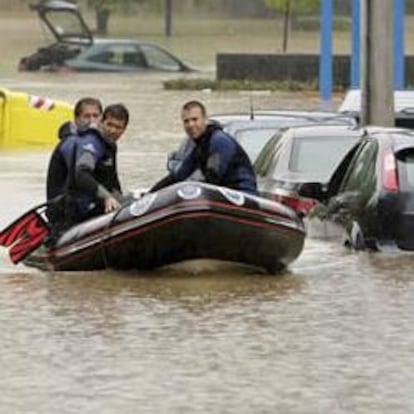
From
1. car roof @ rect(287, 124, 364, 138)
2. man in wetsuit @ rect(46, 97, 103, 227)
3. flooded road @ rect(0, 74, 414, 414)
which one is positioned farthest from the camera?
car roof @ rect(287, 124, 364, 138)

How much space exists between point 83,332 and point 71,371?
1497mm

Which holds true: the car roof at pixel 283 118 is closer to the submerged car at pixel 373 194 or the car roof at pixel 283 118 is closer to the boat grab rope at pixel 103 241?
the submerged car at pixel 373 194

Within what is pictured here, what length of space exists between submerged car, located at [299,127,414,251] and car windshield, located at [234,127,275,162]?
456 cm

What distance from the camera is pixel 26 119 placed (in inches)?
1259

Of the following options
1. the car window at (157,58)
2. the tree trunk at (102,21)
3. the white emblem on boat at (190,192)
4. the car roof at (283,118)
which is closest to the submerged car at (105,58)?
the car window at (157,58)

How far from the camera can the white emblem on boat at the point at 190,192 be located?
14.2 metres

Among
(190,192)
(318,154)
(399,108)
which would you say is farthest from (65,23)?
(190,192)

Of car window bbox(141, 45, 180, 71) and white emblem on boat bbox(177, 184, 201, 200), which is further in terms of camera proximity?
car window bbox(141, 45, 180, 71)

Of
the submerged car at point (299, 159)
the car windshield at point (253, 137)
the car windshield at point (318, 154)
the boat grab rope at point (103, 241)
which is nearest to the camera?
the boat grab rope at point (103, 241)

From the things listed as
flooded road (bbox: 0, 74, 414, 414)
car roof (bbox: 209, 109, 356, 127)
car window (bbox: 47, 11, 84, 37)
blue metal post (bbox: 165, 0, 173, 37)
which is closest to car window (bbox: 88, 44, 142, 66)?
car window (bbox: 47, 11, 84, 37)

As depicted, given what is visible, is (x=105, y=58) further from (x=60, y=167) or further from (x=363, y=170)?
(x=60, y=167)

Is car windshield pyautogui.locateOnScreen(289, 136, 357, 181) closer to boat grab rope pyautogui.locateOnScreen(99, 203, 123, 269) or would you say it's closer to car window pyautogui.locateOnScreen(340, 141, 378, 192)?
car window pyautogui.locateOnScreen(340, 141, 378, 192)

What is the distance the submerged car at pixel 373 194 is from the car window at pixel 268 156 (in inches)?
64.4

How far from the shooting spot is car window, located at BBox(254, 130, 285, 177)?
18656 millimetres
